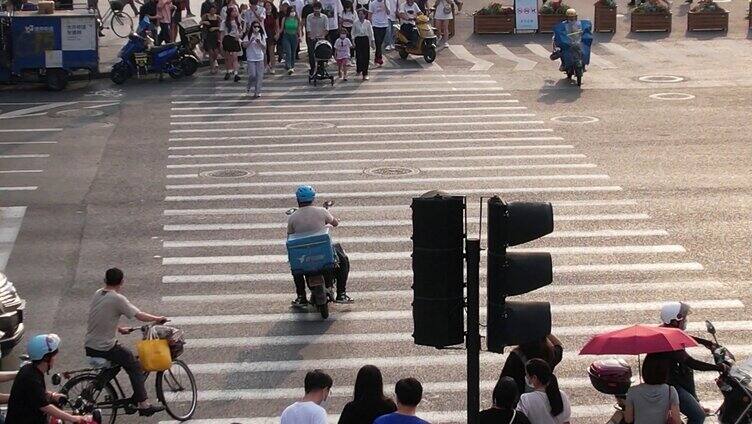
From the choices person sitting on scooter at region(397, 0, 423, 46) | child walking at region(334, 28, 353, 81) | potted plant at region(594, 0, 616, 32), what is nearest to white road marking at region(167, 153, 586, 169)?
child walking at region(334, 28, 353, 81)

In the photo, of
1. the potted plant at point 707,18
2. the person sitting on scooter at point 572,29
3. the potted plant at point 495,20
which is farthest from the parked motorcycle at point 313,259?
the potted plant at point 707,18

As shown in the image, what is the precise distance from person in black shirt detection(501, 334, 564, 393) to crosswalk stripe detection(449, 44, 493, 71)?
22855 millimetres

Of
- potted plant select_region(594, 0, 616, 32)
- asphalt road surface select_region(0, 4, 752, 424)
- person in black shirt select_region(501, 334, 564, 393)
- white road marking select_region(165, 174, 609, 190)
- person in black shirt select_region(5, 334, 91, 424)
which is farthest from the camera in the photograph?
potted plant select_region(594, 0, 616, 32)

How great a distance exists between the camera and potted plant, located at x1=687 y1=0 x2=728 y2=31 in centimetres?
3862

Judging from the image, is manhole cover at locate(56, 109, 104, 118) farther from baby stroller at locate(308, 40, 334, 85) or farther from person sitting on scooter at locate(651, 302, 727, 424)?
person sitting on scooter at locate(651, 302, 727, 424)

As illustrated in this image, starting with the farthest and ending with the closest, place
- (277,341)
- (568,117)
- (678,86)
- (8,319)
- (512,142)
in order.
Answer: (678,86) < (568,117) < (512,142) < (277,341) < (8,319)

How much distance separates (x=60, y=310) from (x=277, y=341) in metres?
3.02

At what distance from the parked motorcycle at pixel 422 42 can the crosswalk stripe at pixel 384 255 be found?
16836 mm

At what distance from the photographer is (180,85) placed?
3175cm

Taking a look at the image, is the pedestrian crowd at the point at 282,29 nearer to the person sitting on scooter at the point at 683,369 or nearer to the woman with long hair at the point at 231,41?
the woman with long hair at the point at 231,41

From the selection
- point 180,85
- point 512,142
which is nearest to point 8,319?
point 512,142

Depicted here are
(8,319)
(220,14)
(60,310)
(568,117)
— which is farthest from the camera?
(220,14)

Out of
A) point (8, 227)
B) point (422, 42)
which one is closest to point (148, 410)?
point (8, 227)

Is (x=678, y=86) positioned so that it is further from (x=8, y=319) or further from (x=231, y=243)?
(x=8, y=319)
